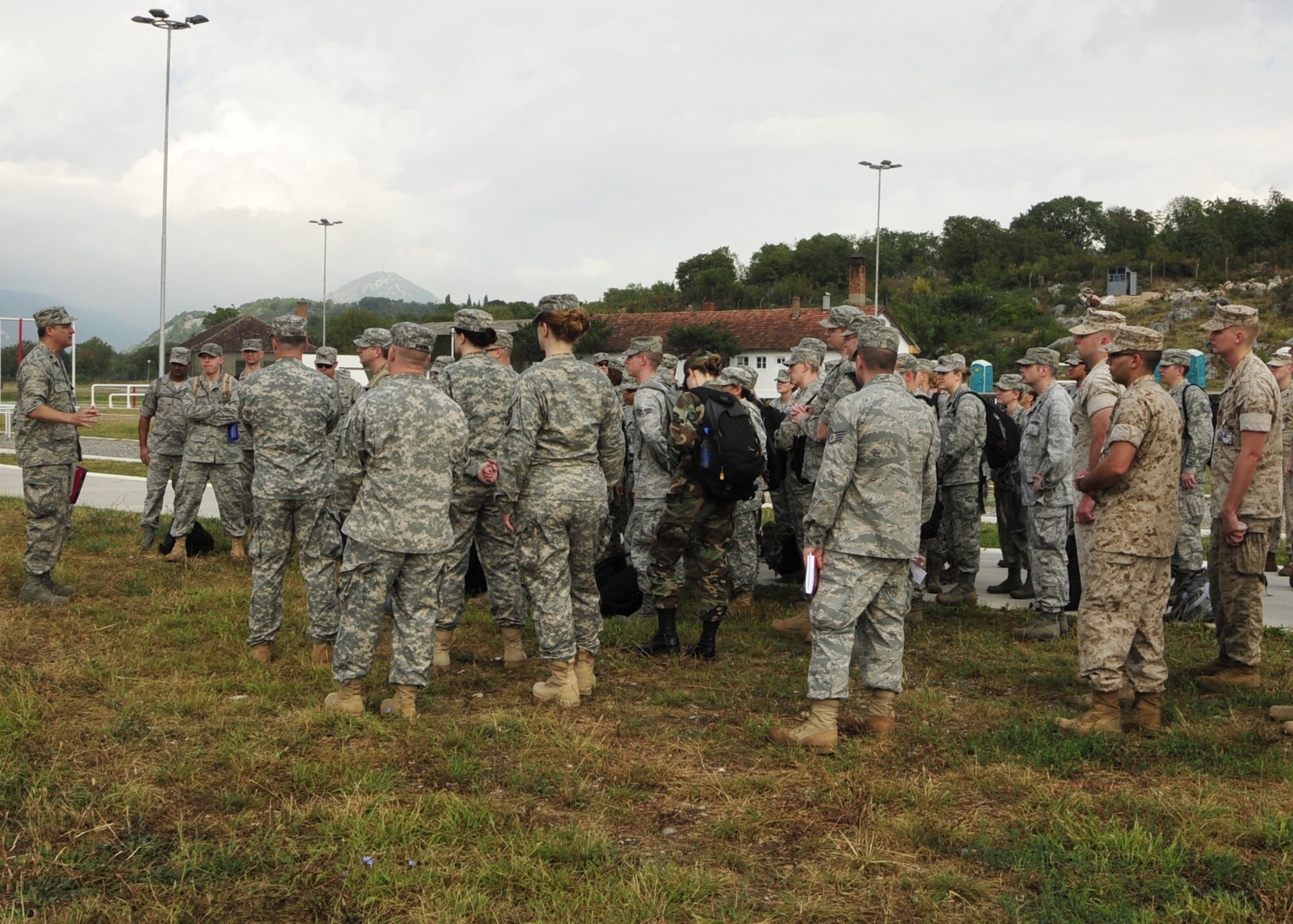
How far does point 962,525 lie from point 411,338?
17.1 ft

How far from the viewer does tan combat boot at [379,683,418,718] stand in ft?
18.8

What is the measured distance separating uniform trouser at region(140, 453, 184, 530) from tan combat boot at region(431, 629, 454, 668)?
4911 millimetres

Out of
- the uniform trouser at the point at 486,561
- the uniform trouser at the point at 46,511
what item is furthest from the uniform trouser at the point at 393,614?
the uniform trouser at the point at 46,511

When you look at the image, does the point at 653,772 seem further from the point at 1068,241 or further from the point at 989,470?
the point at 1068,241

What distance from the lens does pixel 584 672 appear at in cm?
629

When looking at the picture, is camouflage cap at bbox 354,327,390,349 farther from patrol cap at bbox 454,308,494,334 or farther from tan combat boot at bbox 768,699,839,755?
tan combat boot at bbox 768,699,839,755

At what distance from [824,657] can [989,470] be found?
16.3 feet

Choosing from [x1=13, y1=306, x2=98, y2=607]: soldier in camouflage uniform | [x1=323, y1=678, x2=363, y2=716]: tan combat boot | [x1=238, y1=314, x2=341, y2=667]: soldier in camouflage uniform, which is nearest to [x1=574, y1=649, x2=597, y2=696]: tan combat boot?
[x1=323, y1=678, x2=363, y2=716]: tan combat boot

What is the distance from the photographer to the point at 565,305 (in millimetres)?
6773

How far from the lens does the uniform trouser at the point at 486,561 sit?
22.0 ft

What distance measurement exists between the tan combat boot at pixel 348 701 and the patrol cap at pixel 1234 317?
513 cm

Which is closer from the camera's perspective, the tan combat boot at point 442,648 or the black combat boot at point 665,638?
the tan combat boot at point 442,648

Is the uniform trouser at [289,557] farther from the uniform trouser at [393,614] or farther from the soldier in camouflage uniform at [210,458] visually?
the soldier in camouflage uniform at [210,458]

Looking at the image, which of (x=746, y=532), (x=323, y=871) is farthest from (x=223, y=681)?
(x=746, y=532)
